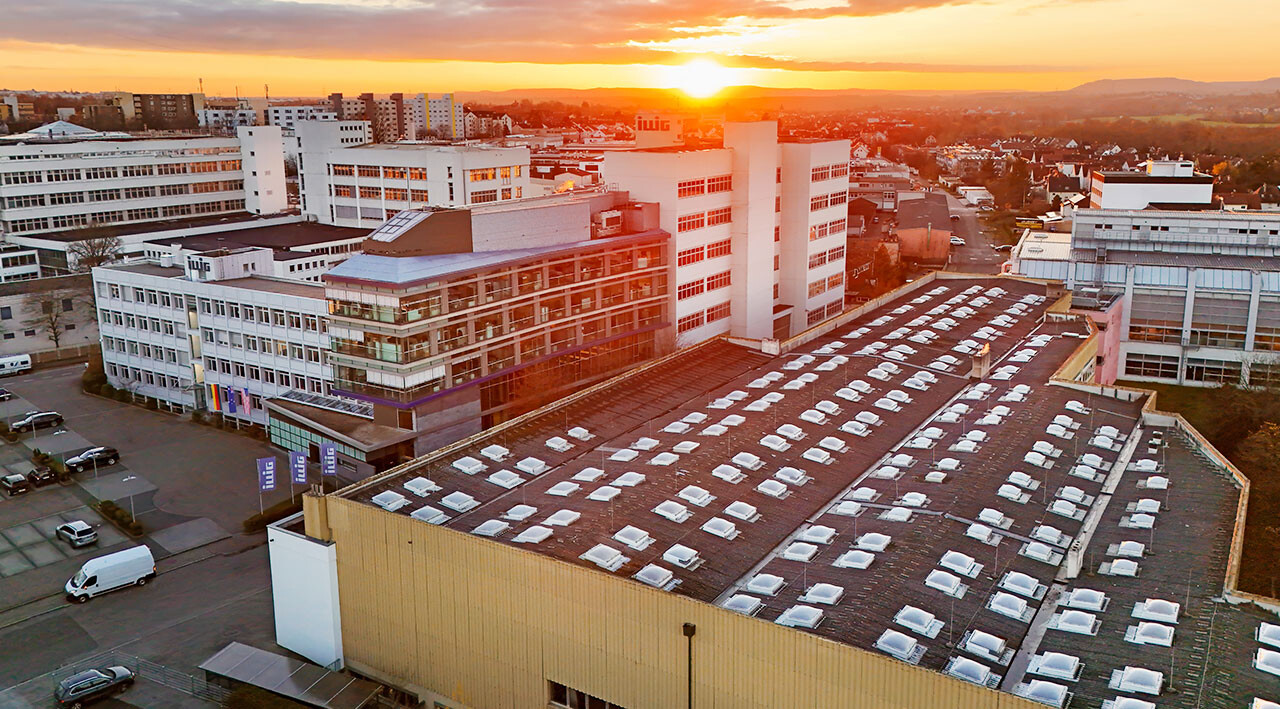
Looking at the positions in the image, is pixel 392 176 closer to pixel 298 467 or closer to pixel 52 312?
pixel 52 312

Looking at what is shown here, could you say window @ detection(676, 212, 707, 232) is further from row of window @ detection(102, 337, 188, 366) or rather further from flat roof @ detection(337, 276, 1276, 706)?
row of window @ detection(102, 337, 188, 366)

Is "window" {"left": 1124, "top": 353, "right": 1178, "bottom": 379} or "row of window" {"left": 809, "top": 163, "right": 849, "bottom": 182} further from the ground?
"row of window" {"left": 809, "top": 163, "right": 849, "bottom": 182}

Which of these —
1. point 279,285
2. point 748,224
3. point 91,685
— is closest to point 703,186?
point 748,224

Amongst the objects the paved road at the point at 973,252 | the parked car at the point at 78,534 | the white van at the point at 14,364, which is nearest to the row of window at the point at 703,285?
the parked car at the point at 78,534

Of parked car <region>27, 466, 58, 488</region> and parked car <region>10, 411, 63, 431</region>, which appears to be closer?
parked car <region>27, 466, 58, 488</region>

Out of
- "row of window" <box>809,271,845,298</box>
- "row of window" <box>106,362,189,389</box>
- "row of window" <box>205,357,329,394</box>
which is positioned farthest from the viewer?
"row of window" <box>809,271,845,298</box>

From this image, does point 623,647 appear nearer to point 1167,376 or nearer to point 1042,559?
point 1042,559

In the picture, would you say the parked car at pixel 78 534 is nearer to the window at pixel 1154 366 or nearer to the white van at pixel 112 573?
the white van at pixel 112 573

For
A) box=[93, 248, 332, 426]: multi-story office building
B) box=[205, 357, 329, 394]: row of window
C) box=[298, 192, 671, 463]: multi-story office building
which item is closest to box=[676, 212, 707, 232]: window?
box=[298, 192, 671, 463]: multi-story office building
